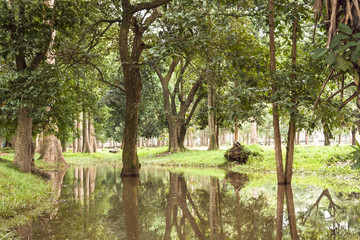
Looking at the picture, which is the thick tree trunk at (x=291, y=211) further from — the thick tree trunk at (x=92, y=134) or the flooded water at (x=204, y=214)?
the thick tree trunk at (x=92, y=134)

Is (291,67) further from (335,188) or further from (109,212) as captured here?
(109,212)

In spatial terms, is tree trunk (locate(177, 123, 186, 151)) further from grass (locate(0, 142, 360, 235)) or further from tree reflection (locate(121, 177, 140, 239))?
tree reflection (locate(121, 177, 140, 239))

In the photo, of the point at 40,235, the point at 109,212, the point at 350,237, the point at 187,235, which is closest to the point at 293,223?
the point at 350,237

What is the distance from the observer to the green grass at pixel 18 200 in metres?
6.07

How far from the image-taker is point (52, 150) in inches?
797

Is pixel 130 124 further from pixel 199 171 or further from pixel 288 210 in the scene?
pixel 288 210

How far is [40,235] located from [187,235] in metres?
2.34

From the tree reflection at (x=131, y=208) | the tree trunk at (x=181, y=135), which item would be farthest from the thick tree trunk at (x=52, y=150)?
the tree trunk at (x=181, y=135)

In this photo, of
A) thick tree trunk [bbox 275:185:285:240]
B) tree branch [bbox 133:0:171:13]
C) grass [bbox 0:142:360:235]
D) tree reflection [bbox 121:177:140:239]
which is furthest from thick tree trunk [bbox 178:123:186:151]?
thick tree trunk [bbox 275:185:285:240]

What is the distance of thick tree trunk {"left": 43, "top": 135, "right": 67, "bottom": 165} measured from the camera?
1998 cm

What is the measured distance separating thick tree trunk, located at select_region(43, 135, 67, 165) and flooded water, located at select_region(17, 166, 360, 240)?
11.1 m

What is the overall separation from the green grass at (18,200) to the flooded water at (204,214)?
33cm

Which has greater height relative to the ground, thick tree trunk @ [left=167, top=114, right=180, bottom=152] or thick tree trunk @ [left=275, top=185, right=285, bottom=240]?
thick tree trunk @ [left=167, top=114, right=180, bottom=152]

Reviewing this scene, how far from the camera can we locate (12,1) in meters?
10.8
